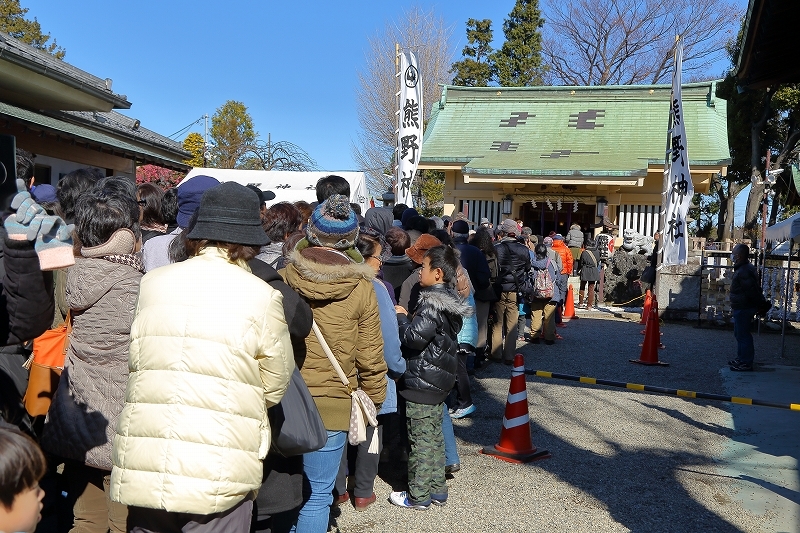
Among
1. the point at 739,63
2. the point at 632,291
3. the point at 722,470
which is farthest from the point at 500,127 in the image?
the point at 722,470

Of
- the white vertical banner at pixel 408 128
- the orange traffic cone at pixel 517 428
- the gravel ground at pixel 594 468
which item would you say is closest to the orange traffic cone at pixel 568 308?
the gravel ground at pixel 594 468

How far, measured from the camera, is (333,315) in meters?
3.24

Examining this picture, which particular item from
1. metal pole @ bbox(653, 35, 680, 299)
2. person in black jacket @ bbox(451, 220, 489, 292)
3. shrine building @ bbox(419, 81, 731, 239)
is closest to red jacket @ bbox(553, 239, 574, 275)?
metal pole @ bbox(653, 35, 680, 299)

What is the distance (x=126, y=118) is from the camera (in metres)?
12.6

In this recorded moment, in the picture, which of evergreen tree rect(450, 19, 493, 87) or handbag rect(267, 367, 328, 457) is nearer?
handbag rect(267, 367, 328, 457)

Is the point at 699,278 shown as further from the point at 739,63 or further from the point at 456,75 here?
the point at 456,75

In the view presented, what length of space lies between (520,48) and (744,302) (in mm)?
22621

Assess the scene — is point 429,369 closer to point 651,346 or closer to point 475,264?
point 475,264

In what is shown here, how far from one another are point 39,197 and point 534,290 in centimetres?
697

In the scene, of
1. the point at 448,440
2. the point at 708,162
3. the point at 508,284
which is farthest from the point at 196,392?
the point at 708,162

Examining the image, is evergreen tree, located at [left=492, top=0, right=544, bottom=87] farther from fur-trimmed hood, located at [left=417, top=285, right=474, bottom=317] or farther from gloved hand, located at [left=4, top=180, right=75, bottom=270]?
gloved hand, located at [left=4, top=180, right=75, bottom=270]

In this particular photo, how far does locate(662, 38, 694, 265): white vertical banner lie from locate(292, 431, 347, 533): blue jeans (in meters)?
10.6

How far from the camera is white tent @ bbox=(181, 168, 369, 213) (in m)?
13.0

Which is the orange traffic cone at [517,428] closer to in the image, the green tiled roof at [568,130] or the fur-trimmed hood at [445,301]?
the fur-trimmed hood at [445,301]
